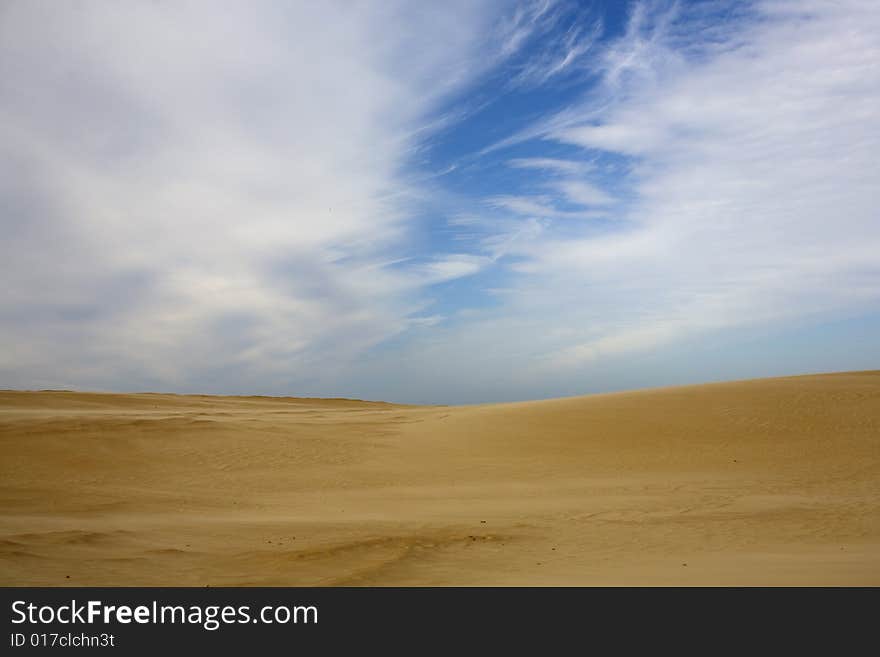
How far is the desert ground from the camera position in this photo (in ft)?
23.9

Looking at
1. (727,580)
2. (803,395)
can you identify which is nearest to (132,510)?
(727,580)

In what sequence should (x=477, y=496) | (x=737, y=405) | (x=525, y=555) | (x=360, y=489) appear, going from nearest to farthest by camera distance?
(x=525, y=555) → (x=477, y=496) → (x=360, y=489) → (x=737, y=405)

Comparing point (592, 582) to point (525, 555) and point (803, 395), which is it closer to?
point (525, 555)

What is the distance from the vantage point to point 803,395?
21.0m

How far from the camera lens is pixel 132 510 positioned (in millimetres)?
11008

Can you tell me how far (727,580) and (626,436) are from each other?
11910mm

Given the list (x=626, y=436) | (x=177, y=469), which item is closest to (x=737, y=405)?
(x=626, y=436)

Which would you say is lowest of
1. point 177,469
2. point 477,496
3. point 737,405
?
point 477,496

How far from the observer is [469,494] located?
12875mm

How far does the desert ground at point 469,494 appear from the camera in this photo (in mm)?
7277

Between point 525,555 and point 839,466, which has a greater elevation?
point 839,466

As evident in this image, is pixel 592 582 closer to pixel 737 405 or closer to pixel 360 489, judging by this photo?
pixel 360 489
